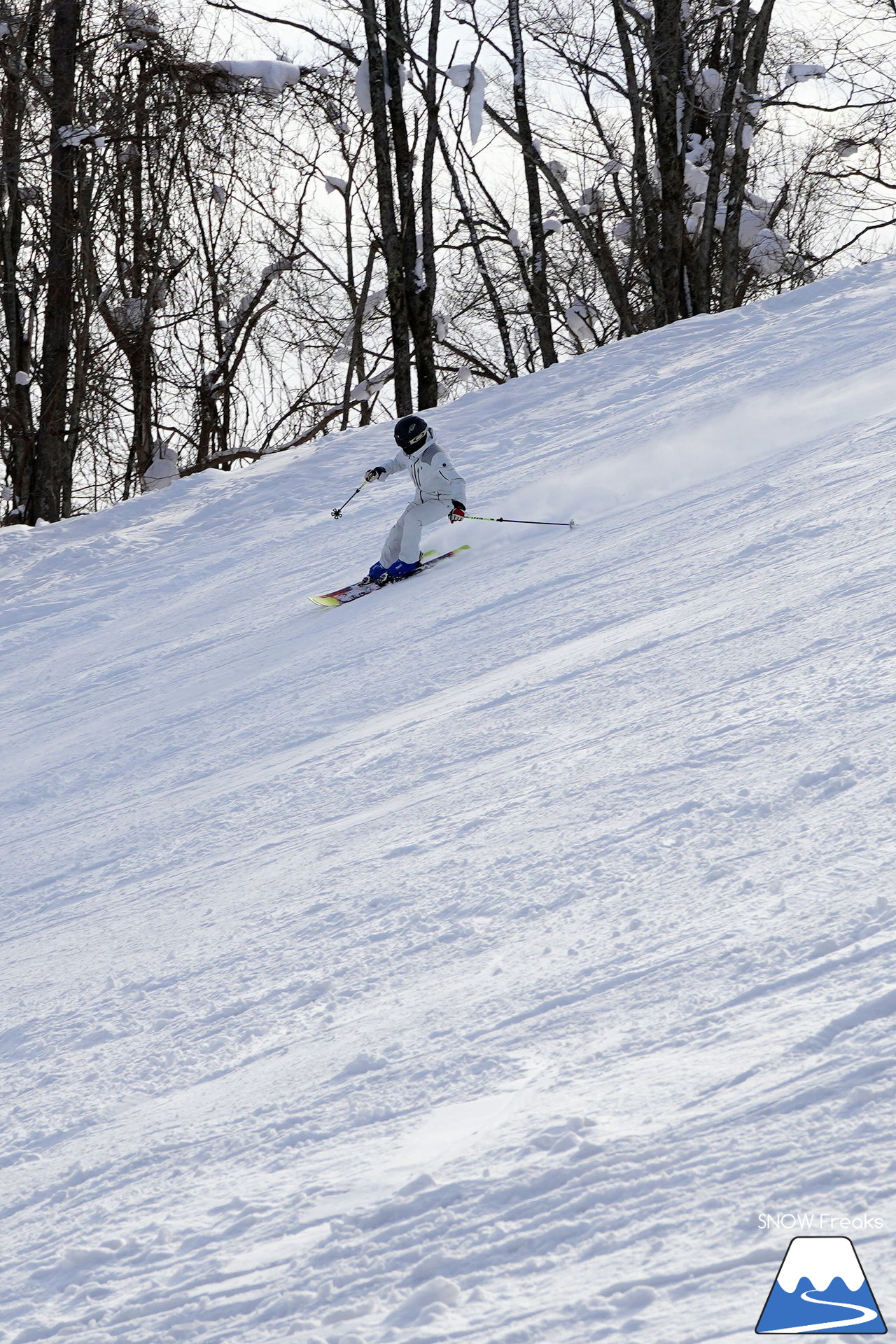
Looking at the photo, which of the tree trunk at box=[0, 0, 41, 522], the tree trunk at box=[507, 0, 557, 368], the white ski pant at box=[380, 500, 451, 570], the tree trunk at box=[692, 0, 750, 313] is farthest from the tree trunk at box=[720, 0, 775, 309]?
the white ski pant at box=[380, 500, 451, 570]

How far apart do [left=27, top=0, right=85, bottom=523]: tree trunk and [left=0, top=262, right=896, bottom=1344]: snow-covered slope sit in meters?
8.86

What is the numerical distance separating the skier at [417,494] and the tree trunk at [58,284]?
790cm

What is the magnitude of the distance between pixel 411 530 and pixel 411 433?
0.67 metres

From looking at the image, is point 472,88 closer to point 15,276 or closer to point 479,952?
point 15,276

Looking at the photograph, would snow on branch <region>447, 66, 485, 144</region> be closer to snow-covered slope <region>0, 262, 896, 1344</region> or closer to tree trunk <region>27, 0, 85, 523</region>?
tree trunk <region>27, 0, 85, 523</region>

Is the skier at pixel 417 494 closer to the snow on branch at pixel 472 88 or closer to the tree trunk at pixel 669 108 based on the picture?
the snow on branch at pixel 472 88

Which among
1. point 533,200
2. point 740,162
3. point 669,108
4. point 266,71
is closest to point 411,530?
point 669,108

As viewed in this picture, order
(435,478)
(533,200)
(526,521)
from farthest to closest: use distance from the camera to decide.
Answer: (533,200)
(526,521)
(435,478)

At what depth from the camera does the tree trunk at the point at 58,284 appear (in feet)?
47.4

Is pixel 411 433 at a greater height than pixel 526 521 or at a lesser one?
greater

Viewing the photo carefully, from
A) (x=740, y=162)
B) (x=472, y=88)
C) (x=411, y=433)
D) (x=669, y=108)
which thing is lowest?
(x=411, y=433)

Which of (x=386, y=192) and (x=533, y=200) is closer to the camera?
(x=386, y=192)

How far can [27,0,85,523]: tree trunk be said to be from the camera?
569 inches

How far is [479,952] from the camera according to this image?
3.44m
